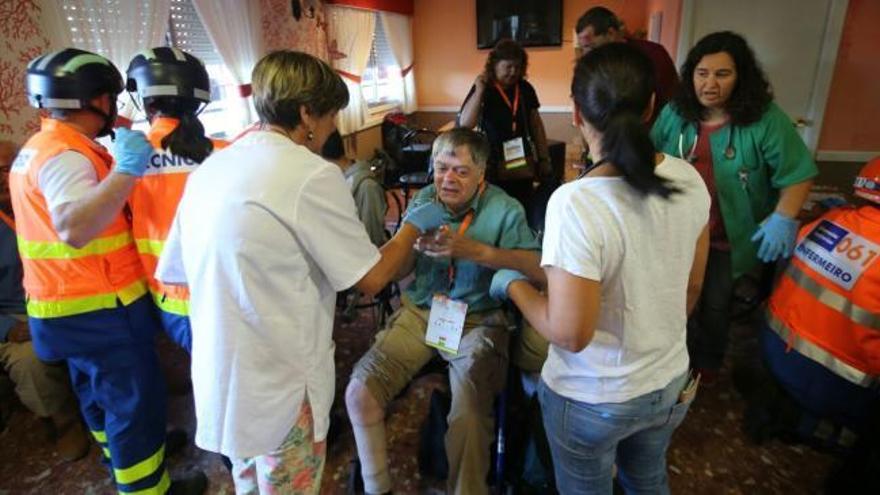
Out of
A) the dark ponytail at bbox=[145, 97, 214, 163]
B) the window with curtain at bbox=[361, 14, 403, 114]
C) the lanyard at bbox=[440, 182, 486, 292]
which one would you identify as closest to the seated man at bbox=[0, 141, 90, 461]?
the dark ponytail at bbox=[145, 97, 214, 163]

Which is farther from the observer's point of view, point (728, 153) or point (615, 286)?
point (728, 153)

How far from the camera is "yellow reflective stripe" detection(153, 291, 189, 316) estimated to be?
1.40m

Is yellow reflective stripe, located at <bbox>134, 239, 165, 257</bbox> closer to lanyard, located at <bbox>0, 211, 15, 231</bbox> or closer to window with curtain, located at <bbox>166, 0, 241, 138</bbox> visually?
lanyard, located at <bbox>0, 211, 15, 231</bbox>

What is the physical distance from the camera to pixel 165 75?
128 centimetres

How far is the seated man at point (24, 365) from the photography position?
1.88m

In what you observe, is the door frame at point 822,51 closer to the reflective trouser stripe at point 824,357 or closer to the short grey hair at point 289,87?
the reflective trouser stripe at point 824,357

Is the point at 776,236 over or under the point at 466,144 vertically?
under

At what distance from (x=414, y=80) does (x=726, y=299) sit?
6374 millimetres

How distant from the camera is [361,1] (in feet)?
19.1

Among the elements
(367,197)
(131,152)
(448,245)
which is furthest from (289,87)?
(367,197)

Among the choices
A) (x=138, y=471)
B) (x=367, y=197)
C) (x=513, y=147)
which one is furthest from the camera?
(x=513, y=147)

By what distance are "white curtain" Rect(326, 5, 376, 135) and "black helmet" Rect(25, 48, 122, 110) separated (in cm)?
428

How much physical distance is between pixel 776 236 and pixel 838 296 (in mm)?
310

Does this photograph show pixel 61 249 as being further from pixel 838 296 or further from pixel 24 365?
pixel 838 296
